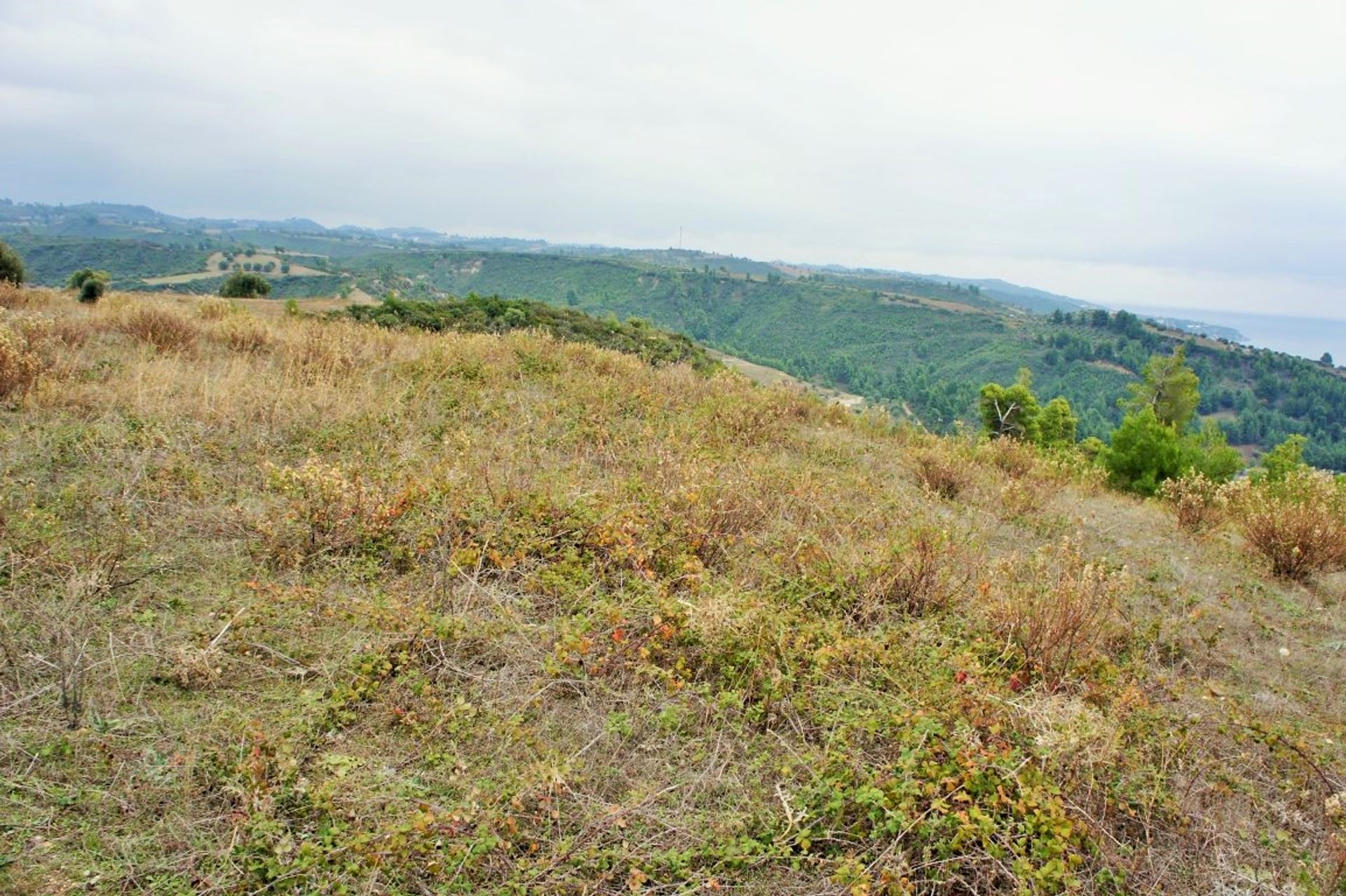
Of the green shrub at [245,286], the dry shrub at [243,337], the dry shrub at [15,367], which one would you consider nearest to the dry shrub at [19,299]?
the dry shrub at [243,337]

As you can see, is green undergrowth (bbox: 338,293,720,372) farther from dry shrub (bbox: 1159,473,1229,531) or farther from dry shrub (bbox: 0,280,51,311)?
dry shrub (bbox: 1159,473,1229,531)

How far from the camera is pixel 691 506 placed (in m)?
4.55

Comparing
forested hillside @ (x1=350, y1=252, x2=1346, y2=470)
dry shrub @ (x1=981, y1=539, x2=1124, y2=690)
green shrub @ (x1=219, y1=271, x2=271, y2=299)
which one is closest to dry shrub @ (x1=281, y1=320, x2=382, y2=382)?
dry shrub @ (x1=981, y1=539, x2=1124, y2=690)

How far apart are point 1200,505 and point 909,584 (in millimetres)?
5060

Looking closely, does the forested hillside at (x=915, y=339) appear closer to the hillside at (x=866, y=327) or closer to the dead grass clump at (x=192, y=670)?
the hillside at (x=866, y=327)

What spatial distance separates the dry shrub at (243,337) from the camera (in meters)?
7.75

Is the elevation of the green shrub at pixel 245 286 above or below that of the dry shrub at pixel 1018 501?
above

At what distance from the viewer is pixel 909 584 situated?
12.9ft

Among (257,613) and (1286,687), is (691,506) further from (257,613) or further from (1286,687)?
(1286,687)

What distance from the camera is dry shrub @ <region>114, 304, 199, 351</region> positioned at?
750 cm

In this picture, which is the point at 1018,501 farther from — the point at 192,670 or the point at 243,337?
the point at 243,337

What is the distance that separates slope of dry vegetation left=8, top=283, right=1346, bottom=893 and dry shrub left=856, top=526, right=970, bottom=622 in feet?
0.06

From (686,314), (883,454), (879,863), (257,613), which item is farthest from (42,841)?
(686,314)

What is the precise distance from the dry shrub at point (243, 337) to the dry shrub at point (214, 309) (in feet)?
3.22
